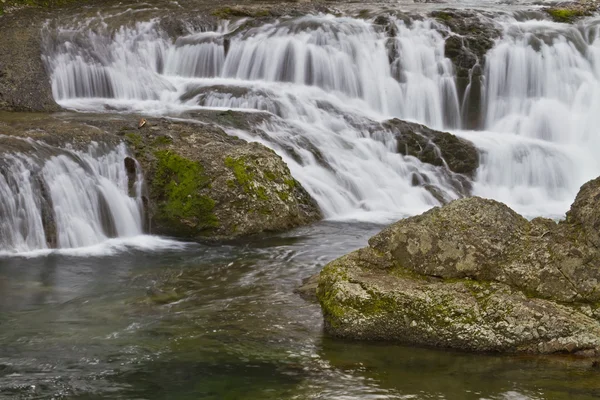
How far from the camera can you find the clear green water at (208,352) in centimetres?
604

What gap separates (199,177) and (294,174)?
2.02 meters

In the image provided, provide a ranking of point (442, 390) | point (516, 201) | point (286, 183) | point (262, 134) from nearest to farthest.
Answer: point (442, 390) < point (286, 183) < point (262, 134) < point (516, 201)

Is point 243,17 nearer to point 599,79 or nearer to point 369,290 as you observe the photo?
point 599,79

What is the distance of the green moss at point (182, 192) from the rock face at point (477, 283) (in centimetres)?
465

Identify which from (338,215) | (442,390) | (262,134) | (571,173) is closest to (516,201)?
(571,173)

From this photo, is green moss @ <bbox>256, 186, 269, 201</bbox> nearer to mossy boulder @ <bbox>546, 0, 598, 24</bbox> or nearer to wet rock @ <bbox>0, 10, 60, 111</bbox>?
wet rock @ <bbox>0, 10, 60, 111</bbox>

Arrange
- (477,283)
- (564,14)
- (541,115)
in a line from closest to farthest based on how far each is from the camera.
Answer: (477,283) → (541,115) → (564,14)

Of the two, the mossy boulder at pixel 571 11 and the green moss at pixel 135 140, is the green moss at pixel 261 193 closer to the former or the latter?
the green moss at pixel 135 140

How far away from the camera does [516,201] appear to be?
1519cm

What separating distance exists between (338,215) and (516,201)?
13.3 feet

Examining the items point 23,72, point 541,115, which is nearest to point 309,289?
point 23,72

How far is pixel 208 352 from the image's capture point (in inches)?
270

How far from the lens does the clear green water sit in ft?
19.8

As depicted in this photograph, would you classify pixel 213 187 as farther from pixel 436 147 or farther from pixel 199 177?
pixel 436 147
